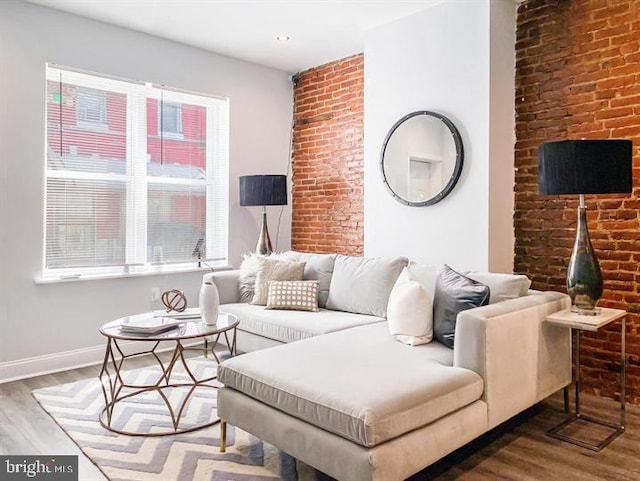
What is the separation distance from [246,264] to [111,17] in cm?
220

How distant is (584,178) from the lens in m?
2.46

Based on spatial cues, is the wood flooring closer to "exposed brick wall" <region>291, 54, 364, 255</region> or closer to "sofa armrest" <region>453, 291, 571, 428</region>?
"sofa armrest" <region>453, 291, 571, 428</region>

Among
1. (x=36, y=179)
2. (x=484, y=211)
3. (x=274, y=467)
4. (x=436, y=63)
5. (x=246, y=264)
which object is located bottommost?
(x=274, y=467)

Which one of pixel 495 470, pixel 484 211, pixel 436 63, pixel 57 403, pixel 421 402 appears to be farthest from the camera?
pixel 436 63

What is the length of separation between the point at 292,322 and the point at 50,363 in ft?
6.28

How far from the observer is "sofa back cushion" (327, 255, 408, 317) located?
3.36 m

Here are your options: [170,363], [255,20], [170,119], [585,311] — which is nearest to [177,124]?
[170,119]

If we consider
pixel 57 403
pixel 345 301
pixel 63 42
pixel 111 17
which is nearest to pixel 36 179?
pixel 63 42

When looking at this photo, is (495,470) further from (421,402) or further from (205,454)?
(205,454)

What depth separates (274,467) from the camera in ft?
7.29

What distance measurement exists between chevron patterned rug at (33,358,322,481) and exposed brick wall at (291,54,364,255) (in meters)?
2.19

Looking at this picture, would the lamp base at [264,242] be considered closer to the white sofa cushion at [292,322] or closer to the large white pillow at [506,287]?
the white sofa cushion at [292,322]

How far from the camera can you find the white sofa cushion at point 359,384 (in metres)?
1.78

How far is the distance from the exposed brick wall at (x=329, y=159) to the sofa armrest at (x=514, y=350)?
84.6 inches
